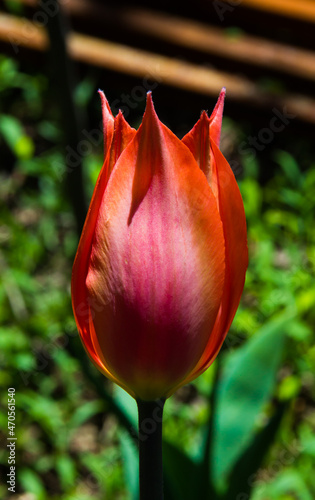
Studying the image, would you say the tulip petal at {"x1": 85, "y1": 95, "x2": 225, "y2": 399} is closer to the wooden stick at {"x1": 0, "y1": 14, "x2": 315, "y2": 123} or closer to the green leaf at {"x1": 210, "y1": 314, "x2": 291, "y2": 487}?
the green leaf at {"x1": 210, "y1": 314, "x2": 291, "y2": 487}

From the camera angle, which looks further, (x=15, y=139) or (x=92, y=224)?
(x=15, y=139)

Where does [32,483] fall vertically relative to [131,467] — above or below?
below

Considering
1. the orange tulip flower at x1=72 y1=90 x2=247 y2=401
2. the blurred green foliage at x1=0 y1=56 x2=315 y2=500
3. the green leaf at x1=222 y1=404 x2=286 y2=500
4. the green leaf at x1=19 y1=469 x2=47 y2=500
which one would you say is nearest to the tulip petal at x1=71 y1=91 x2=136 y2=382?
the orange tulip flower at x1=72 y1=90 x2=247 y2=401

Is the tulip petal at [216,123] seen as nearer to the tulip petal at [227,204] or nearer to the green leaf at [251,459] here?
the tulip petal at [227,204]

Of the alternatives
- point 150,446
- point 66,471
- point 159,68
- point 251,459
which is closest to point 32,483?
point 66,471

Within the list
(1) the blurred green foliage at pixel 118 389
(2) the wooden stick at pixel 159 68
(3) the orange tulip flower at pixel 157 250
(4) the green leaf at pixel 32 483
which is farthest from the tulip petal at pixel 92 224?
(2) the wooden stick at pixel 159 68

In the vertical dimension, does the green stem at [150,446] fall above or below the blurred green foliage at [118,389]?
above

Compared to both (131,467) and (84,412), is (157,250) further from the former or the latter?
(84,412)

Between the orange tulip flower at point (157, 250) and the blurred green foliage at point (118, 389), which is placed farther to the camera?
the blurred green foliage at point (118, 389)

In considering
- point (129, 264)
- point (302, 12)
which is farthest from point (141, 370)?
point (302, 12)
